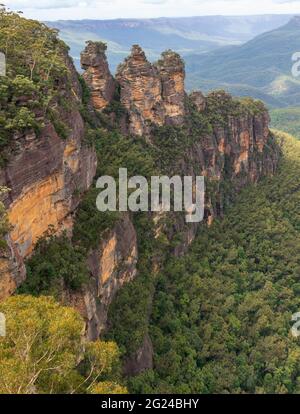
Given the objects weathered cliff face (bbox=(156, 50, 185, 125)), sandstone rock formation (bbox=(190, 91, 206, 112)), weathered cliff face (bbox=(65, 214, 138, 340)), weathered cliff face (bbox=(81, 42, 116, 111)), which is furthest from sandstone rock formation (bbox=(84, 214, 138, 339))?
sandstone rock formation (bbox=(190, 91, 206, 112))

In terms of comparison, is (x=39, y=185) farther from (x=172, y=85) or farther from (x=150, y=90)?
(x=172, y=85)

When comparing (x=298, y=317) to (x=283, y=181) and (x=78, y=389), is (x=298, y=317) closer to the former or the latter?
(x=283, y=181)

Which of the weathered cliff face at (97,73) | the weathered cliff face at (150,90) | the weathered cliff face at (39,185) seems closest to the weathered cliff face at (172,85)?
the weathered cliff face at (150,90)

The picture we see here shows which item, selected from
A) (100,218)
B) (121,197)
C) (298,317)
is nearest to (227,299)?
(298,317)

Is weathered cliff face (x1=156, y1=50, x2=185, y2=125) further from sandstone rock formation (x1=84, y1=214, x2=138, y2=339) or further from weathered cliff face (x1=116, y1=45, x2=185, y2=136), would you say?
sandstone rock formation (x1=84, y1=214, x2=138, y2=339)

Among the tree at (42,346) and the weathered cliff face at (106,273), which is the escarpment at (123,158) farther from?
the tree at (42,346)

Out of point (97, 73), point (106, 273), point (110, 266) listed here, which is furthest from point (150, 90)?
point (106, 273)
